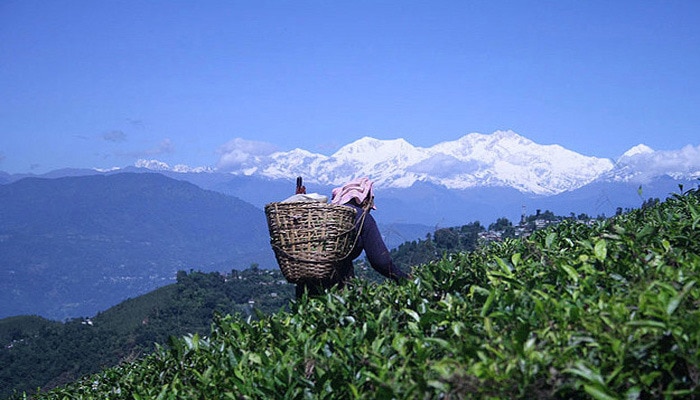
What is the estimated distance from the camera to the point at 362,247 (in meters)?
6.03

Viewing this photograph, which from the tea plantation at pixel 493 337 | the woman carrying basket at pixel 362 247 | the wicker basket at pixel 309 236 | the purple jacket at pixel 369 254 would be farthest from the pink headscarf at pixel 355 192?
the tea plantation at pixel 493 337

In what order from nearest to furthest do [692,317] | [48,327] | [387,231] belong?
[692,317] < [387,231] < [48,327]

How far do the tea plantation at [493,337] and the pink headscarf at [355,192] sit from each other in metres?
1.42

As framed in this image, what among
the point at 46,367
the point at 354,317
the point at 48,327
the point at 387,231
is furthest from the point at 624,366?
the point at 48,327

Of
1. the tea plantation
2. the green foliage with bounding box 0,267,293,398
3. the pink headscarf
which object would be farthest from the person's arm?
the green foliage with bounding box 0,267,293,398

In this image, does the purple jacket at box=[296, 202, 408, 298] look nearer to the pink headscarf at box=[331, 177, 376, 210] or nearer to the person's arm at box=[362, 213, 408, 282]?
the person's arm at box=[362, 213, 408, 282]

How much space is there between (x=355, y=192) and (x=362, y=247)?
0.52 metres

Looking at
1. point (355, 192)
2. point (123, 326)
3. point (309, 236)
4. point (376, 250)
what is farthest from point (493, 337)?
point (123, 326)

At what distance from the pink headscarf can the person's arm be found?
0.25 m

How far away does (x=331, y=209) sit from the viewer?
559 cm

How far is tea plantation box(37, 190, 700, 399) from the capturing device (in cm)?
245

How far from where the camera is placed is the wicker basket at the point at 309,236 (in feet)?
18.2

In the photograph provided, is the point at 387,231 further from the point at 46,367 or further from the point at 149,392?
the point at 46,367

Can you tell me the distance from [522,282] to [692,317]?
1175 millimetres
